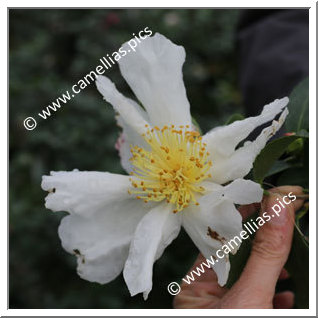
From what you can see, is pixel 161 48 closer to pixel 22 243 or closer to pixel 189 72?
pixel 22 243

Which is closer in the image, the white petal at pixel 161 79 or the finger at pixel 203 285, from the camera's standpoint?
the white petal at pixel 161 79

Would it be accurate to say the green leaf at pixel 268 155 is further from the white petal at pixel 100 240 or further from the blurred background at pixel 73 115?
the blurred background at pixel 73 115

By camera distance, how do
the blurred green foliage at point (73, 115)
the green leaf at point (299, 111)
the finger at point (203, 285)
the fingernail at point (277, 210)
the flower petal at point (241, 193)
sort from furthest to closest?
the blurred green foliage at point (73, 115) < the finger at point (203, 285) < the green leaf at point (299, 111) < the fingernail at point (277, 210) < the flower petal at point (241, 193)

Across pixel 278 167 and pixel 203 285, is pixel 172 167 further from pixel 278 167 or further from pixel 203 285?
pixel 203 285

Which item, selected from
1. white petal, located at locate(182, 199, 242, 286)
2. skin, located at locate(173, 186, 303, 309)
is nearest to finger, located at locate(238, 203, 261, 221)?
skin, located at locate(173, 186, 303, 309)

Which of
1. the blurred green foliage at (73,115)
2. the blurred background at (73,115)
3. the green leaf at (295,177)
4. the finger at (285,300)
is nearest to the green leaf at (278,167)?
the green leaf at (295,177)

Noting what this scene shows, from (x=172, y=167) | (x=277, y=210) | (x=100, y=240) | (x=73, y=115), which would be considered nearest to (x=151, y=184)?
(x=172, y=167)
